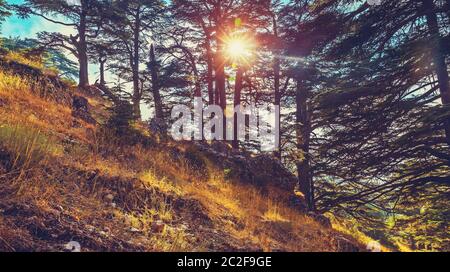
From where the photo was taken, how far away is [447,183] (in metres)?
7.29

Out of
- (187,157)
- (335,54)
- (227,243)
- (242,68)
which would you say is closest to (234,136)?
(242,68)

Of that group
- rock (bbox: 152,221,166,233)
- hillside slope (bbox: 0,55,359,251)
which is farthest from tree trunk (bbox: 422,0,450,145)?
rock (bbox: 152,221,166,233)

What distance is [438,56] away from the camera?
6.54 meters

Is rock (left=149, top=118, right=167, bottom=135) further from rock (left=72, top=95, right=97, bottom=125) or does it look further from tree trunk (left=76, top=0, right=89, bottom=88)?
tree trunk (left=76, top=0, right=89, bottom=88)

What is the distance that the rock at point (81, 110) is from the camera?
8698mm

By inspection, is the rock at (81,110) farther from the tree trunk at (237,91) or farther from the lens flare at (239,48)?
the lens flare at (239,48)

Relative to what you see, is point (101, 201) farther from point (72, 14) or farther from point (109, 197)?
point (72, 14)

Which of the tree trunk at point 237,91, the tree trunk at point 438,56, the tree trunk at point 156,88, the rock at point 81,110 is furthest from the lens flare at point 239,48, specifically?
the tree trunk at point 438,56

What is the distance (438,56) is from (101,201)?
7553 mm

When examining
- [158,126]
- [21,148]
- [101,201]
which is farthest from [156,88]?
[101,201]

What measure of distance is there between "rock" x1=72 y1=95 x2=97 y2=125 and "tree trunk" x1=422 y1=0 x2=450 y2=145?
916 cm

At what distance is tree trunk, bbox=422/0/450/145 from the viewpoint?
6274mm

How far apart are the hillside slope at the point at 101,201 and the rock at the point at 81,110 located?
1.56 ft

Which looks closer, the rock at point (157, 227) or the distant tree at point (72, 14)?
the rock at point (157, 227)
